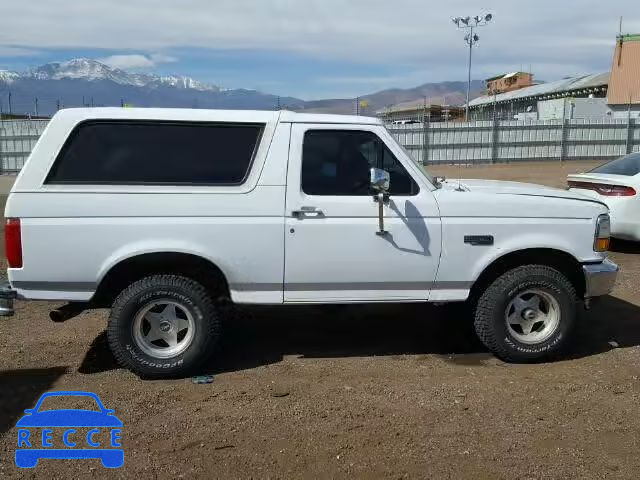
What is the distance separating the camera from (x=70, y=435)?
3.83 metres

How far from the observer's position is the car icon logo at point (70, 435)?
3604 mm

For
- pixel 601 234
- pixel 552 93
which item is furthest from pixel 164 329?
pixel 552 93

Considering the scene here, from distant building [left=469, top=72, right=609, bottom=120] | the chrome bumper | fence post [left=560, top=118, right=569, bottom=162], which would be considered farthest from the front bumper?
distant building [left=469, top=72, right=609, bottom=120]

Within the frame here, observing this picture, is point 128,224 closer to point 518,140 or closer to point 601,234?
point 601,234

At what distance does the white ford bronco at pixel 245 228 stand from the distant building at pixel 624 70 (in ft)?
167

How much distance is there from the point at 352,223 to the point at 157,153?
4.92ft

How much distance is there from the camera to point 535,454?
3.61 meters

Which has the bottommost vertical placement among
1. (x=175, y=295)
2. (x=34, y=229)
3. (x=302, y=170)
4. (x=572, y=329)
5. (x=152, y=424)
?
(x=152, y=424)

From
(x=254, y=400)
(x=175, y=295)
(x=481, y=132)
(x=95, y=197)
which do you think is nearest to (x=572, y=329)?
(x=254, y=400)

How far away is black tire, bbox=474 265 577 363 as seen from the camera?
4891mm

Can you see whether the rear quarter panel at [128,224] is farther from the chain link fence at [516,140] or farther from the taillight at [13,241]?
the chain link fence at [516,140]

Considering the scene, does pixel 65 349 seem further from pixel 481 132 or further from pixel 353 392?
pixel 481 132

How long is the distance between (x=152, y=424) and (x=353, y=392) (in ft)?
4.53

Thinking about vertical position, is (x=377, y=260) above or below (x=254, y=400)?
above
